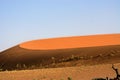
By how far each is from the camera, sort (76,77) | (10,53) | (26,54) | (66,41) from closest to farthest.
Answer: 1. (76,77)
2. (26,54)
3. (10,53)
4. (66,41)

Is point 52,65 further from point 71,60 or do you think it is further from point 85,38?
point 85,38

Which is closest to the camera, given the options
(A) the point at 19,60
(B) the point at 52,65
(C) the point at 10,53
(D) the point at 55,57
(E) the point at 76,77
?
(E) the point at 76,77

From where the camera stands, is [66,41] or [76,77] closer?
[76,77]

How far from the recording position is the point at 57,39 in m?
89.4

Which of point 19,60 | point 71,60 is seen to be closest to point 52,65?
point 71,60

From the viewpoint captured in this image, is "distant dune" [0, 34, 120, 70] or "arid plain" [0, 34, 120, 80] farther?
"distant dune" [0, 34, 120, 70]

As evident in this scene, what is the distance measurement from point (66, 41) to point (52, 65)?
125ft

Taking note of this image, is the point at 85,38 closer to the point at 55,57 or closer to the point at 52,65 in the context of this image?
the point at 55,57

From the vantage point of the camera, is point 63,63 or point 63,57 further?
point 63,57

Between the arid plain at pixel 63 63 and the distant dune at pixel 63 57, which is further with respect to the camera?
the distant dune at pixel 63 57

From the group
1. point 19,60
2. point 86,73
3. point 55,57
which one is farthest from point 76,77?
point 19,60

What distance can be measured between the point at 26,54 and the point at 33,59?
7.47 meters

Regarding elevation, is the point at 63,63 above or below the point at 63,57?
below

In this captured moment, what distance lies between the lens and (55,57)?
53.6m
